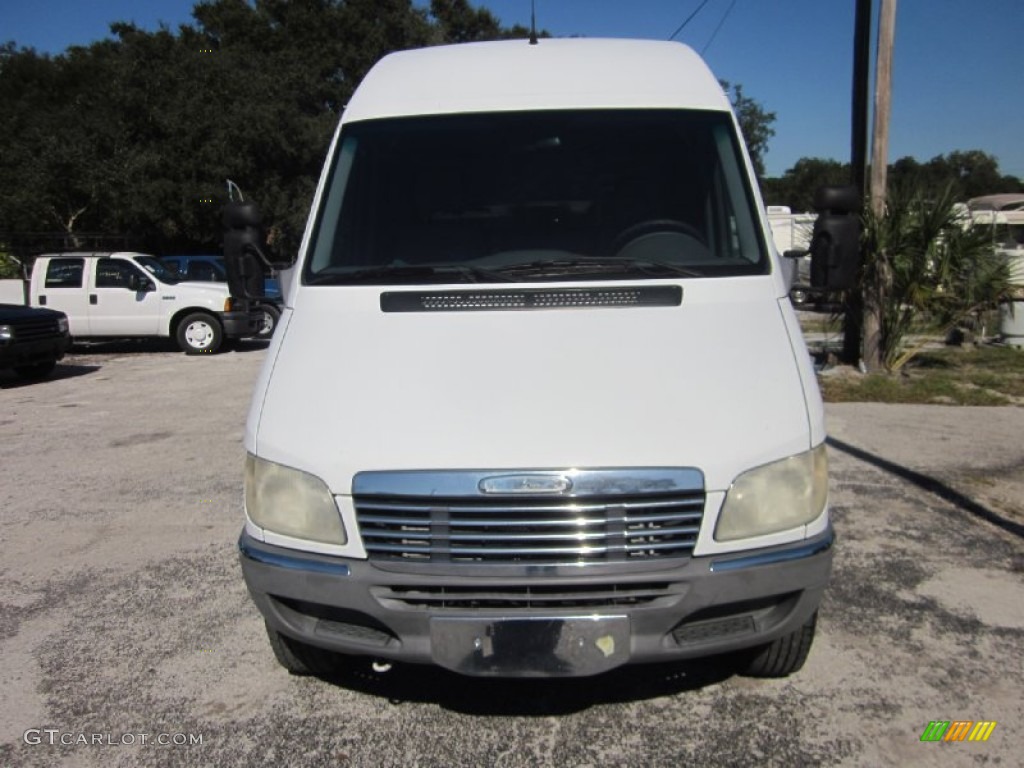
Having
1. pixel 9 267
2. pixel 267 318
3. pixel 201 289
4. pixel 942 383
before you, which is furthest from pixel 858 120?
pixel 9 267

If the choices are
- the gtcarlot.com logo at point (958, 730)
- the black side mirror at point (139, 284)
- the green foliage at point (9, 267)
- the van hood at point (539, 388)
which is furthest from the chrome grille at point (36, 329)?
the gtcarlot.com logo at point (958, 730)

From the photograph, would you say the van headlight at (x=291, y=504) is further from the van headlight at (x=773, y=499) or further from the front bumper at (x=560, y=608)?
the van headlight at (x=773, y=499)

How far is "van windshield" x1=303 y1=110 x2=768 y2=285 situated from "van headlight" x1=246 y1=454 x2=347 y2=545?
1108mm

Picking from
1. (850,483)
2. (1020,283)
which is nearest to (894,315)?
(1020,283)

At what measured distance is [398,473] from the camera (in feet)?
9.07

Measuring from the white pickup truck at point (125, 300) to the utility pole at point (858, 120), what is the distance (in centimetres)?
991

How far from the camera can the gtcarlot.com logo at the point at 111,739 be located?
10.3 ft

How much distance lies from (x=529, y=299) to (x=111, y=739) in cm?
226

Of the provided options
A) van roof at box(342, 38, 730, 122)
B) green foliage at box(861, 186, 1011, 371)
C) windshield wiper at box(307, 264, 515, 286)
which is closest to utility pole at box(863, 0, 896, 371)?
green foliage at box(861, 186, 1011, 371)

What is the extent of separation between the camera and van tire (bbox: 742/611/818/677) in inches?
127

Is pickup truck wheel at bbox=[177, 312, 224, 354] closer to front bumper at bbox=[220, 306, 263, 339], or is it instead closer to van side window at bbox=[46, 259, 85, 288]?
front bumper at bbox=[220, 306, 263, 339]

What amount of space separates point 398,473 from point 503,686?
1176 millimetres

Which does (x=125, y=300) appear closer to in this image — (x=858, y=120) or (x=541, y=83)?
(x=858, y=120)

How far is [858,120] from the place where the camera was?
1085 centimetres
